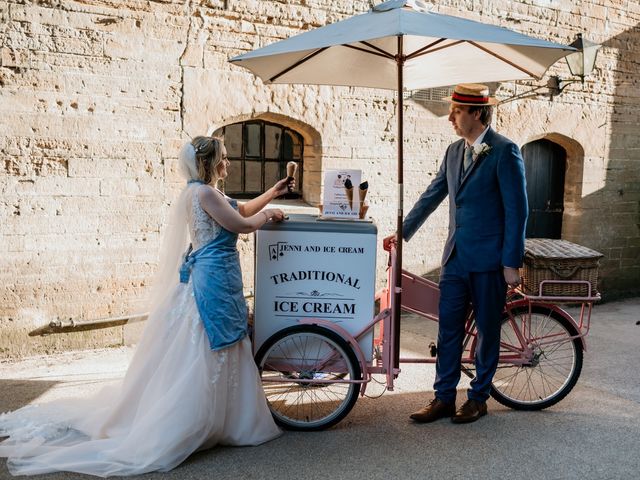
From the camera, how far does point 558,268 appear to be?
4.89 m

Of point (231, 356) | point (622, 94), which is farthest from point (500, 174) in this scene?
point (622, 94)

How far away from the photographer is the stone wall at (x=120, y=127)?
574 cm

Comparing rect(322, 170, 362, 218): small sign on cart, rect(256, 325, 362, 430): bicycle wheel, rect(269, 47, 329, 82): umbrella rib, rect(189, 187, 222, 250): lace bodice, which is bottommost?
rect(256, 325, 362, 430): bicycle wheel

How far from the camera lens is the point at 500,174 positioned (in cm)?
426

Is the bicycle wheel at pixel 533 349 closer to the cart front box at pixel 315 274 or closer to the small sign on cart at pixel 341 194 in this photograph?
the cart front box at pixel 315 274

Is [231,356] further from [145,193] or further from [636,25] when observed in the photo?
[636,25]

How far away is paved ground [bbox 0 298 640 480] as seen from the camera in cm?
377

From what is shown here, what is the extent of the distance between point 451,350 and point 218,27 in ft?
12.4

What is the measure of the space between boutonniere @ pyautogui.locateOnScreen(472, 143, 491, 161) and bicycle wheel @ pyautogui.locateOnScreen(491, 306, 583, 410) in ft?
3.68

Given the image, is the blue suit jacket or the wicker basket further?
the wicker basket

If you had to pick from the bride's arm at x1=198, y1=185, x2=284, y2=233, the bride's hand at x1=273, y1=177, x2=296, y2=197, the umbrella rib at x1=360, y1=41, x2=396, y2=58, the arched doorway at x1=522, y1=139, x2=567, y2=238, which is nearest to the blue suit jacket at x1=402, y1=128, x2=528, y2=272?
the umbrella rib at x1=360, y1=41, x2=396, y2=58

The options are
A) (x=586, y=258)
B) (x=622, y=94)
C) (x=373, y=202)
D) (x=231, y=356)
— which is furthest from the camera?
(x=622, y=94)

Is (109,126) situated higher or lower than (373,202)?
higher

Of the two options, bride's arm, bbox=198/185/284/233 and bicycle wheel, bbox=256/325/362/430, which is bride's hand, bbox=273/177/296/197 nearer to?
bride's arm, bbox=198/185/284/233
